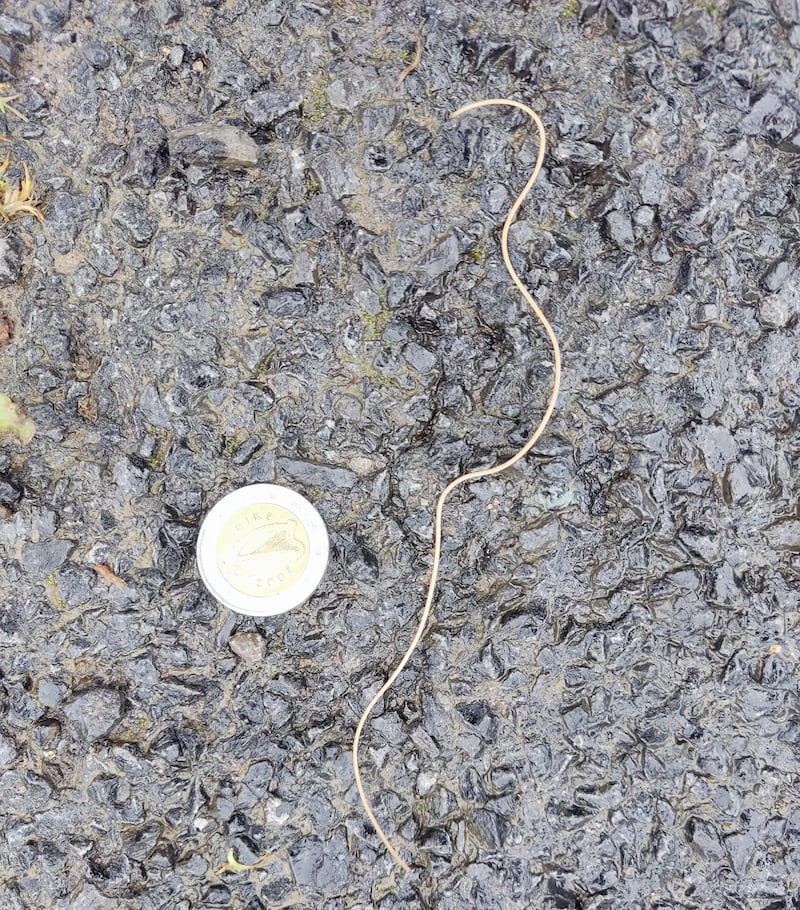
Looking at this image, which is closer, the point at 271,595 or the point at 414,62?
the point at 271,595

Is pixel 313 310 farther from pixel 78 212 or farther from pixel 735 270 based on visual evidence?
pixel 735 270

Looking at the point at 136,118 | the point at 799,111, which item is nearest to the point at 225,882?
the point at 136,118

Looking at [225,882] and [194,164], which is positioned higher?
[194,164]

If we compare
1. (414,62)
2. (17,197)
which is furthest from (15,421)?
(414,62)

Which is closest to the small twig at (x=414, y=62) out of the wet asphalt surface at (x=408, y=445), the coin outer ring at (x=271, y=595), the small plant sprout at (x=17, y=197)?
the wet asphalt surface at (x=408, y=445)

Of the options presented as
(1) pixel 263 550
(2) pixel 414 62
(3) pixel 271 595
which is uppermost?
(2) pixel 414 62

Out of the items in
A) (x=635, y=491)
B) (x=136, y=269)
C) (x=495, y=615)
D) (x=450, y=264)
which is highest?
(x=136, y=269)

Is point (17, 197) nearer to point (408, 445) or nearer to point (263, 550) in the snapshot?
point (263, 550)

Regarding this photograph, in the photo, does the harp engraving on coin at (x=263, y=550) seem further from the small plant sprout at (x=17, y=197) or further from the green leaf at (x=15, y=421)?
the small plant sprout at (x=17, y=197)
